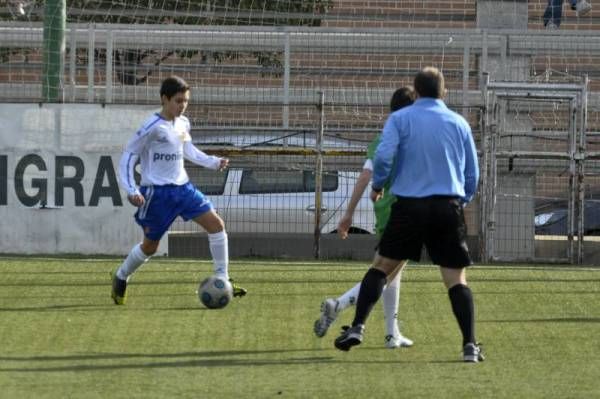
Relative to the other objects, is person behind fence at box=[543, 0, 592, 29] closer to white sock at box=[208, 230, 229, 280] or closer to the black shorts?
white sock at box=[208, 230, 229, 280]

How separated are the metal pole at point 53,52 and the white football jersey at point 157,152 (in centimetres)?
617

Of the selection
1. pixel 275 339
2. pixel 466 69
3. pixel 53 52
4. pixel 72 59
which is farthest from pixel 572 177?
pixel 275 339

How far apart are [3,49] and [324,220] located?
468cm

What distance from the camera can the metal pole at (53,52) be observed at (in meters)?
18.0

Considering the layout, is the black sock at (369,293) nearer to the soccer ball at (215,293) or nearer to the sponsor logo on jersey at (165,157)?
the soccer ball at (215,293)

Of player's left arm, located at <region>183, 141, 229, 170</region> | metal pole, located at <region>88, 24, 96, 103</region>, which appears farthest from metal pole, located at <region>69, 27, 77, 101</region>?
player's left arm, located at <region>183, 141, 229, 170</region>

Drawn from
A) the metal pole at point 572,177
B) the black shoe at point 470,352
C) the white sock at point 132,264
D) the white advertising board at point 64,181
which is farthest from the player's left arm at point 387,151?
the metal pole at point 572,177

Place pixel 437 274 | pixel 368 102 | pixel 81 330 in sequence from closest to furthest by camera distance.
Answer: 1. pixel 81 330
2. pixel 437 274
3. pixel 368 102

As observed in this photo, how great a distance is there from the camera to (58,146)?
1767cm

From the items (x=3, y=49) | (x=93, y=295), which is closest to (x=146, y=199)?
(x=93, y=295)

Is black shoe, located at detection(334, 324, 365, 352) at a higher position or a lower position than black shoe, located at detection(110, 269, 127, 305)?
higher

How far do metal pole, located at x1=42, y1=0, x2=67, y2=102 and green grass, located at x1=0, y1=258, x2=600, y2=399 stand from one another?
342cm

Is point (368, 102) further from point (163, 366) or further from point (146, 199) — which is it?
point (163, 366)

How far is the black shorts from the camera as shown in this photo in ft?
30.8
